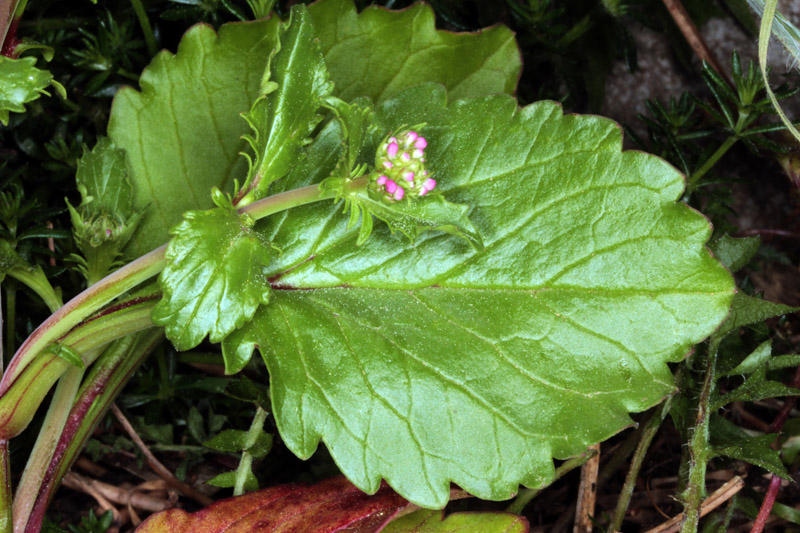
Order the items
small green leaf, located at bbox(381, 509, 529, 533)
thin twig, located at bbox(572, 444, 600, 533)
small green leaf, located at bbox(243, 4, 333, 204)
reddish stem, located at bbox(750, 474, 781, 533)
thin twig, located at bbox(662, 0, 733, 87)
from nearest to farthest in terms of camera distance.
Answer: small green leaf, located at bbox(243, 4, 333, 204) < small green leaf, located at bbox(381, 509, 529, 533) < reddish stem, located at bbox(750, 474, 781, 533) < thin twig, located at bbox(572, 444, 600, 533) < thin twig, located at bbox(662, 0, 733, 87)

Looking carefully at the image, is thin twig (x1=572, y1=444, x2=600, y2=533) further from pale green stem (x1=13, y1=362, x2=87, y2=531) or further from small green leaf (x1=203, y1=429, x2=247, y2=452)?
pale green stem (x1=13, y1=362, x2=87, y2=531)

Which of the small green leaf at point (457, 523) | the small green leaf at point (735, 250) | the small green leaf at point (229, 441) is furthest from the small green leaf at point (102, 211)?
the small green leaf at point (735, 250)

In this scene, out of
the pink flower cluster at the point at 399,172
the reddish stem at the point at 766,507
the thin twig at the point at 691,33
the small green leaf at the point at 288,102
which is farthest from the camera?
the thin twig at the point at 691,33

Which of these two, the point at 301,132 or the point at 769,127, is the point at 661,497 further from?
the point at 301,132

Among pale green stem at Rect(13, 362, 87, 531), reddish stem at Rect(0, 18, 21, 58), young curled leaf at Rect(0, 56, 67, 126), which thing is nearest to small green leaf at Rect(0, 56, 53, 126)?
young curled leaf at Rect(0, 56, 67, 126)

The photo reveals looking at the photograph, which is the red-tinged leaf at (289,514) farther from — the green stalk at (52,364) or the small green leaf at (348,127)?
the small green leaf at (348,127)

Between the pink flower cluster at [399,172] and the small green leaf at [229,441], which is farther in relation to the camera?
the small green leaf at [229,441]
